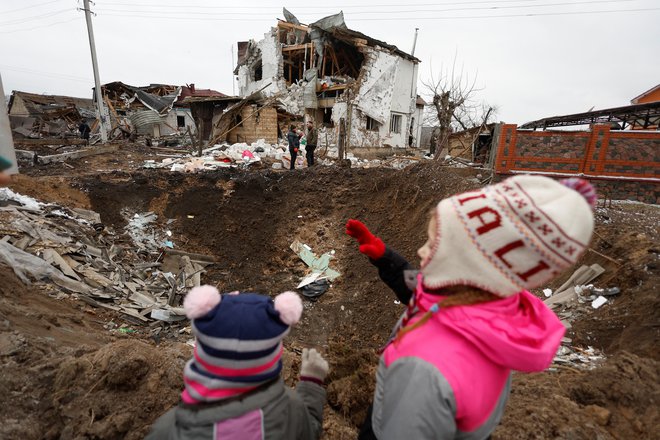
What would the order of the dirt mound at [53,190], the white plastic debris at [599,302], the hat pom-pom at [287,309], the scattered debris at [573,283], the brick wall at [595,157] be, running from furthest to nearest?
the brick wall at [595,157], the dirt mound at [53,190], the scattered debris at [573,283], the white plastic debris at [599,302], the hat pom-pom at [287,309]

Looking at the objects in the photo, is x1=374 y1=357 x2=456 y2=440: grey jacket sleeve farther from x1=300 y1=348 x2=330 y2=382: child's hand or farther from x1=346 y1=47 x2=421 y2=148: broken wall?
x1=346 y1=47 x2=421 y2=148: broken wall

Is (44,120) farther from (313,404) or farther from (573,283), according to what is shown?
(573,283)

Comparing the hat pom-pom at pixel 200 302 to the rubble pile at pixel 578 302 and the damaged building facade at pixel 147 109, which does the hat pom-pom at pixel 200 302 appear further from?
the damaged building facade at pixel 147 109

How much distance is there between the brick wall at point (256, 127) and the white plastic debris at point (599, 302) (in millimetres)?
18212

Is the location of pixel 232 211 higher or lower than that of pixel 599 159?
lower

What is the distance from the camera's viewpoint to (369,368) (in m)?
2.81

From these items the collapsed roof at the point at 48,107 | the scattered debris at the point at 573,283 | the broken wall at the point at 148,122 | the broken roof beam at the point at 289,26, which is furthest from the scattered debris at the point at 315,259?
the collapsed roof at the point at 48,107

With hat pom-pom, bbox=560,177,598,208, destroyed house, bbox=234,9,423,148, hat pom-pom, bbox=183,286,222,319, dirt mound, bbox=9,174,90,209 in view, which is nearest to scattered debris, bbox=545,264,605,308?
hat pom-pom, bbox=560,177,598,208

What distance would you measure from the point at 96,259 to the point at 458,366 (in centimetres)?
646

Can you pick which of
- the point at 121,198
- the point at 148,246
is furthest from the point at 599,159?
the point at 121,198

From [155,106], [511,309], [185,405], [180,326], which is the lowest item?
[180,326]

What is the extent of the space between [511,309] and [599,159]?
9740mm

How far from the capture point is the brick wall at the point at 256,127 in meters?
19.7

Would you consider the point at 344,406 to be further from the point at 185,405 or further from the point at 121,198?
the point at 121,198
